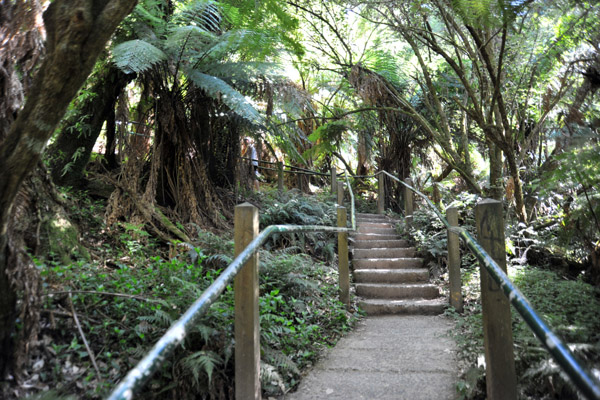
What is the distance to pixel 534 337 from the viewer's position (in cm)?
265

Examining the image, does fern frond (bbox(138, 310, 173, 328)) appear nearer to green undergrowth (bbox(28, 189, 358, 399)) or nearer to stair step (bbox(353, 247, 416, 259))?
green undergrowth (bbox(28, 189, 358, 399))

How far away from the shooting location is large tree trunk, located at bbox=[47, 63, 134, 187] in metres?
6.25

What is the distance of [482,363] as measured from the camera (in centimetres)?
271

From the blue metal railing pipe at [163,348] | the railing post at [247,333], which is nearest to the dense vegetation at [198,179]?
the railing post at [247,333]

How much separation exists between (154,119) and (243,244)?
14.6ft

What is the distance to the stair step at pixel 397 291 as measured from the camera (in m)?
5.88

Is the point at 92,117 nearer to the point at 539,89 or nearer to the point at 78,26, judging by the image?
the point at 78,26

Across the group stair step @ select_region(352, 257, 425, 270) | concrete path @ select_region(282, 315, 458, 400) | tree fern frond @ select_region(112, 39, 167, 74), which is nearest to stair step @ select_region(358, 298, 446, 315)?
concrete path @ select_region(282, 315, 458, 400)

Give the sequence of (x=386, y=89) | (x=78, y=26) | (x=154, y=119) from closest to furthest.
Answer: (x=78, y=26), (x=154, y=119), (x=386, y=89)

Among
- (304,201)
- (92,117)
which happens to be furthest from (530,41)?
(92,117)

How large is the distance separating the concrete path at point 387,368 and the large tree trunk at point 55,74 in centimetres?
203

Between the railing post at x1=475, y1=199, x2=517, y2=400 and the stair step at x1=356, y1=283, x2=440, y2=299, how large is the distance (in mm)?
3792

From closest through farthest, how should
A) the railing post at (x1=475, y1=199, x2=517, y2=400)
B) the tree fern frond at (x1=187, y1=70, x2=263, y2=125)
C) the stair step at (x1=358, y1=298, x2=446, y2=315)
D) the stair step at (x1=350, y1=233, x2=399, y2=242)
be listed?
the railing post at (x1=475, y1=199, x2=517, y2=400) < the stair step at (x1=358, y1=298, x2=446, y2=315) < the tree fern frond at (x1=187, y1=70, x2=263, y2=125) < the stair step at (x1=350, y1=233, x2=399, y2=242)

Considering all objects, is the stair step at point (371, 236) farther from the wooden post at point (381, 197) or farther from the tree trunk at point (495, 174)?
the wooden post at point (381, 197)
